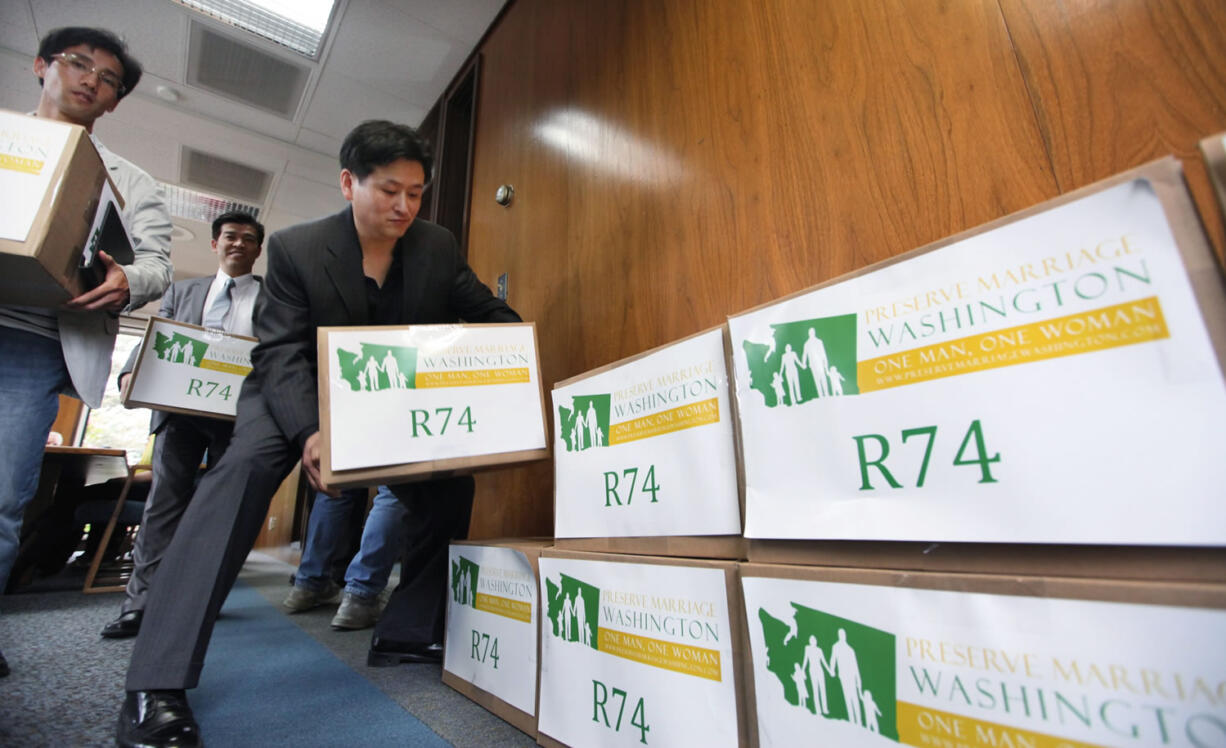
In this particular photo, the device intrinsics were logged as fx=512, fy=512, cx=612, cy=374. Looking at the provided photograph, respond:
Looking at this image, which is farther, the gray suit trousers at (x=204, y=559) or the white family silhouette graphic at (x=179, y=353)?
the white family silhouette graphic at (x=179, y=353)

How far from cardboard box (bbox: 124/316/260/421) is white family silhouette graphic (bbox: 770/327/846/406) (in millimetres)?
1296

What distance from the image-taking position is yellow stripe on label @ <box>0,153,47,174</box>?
694mm

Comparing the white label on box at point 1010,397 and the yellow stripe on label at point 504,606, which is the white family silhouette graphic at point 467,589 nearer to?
the yellow stripe on label at point 504,606

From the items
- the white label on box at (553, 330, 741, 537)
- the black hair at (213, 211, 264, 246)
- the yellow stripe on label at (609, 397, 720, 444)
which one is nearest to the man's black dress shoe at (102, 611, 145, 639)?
the black hair at (213, 211, 264, 246)

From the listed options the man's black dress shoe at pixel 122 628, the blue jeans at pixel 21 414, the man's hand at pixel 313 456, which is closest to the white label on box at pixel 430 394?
the man's hand at pixel 313 456

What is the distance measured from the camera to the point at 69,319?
2.88ft

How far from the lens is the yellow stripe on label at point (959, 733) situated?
334 mm

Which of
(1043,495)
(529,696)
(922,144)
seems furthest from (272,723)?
(922,144)

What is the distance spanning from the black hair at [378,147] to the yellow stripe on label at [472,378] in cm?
48

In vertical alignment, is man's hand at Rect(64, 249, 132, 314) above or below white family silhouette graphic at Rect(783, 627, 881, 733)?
above

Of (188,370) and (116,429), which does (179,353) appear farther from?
(116,429)

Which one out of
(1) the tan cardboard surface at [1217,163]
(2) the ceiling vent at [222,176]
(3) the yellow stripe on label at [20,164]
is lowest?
(1) the tan cardboard surface at [1217,163]

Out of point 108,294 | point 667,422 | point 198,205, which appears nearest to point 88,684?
point 108,294

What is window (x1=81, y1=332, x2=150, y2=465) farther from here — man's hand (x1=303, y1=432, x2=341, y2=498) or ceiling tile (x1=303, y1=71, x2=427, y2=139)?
man's hand (x1=303, y1=432, x2=341, y2=498)
